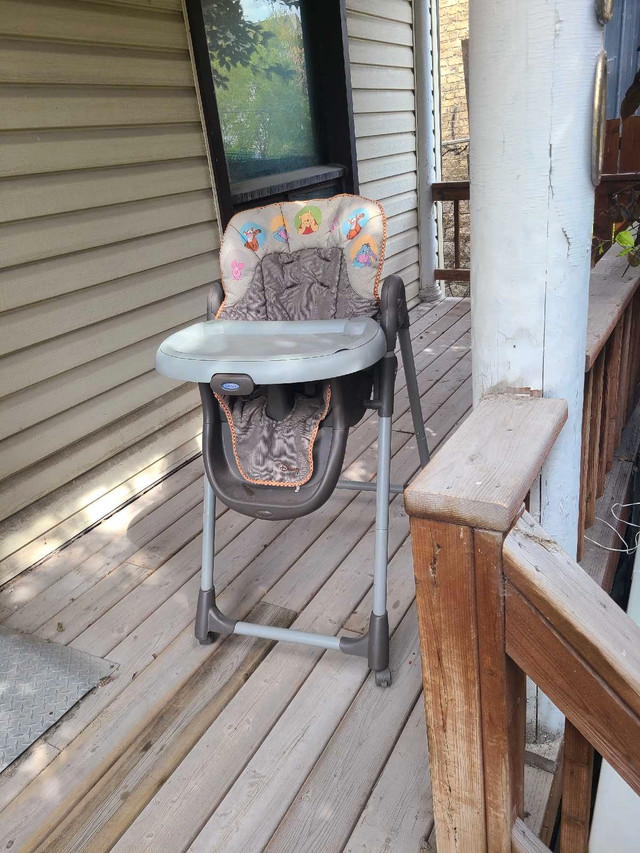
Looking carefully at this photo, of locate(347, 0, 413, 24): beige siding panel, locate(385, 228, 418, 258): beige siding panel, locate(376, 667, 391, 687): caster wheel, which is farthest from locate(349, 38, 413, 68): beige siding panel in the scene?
locate(376, 667, 391, 687): caster wheel

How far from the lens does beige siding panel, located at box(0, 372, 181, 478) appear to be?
2.42m

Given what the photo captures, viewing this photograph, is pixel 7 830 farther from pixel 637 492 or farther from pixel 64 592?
pixel 637 492

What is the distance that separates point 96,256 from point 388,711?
2095mm

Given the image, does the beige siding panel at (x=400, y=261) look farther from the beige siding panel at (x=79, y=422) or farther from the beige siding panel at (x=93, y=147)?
the beige siding panel at (x=79, y=422)

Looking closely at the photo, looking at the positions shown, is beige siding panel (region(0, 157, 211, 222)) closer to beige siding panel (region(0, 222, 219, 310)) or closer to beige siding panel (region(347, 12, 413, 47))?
beige siding panel (region(0, 222, 219, 310))

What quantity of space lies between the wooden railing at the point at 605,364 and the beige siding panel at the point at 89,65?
6.79ft

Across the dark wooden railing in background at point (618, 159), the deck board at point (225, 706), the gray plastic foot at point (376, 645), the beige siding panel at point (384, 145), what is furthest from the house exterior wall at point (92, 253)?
the dark wooden railing in background at point (618, 159)

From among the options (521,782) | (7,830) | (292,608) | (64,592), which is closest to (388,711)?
(292,608)

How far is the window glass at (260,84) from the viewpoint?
327 cm

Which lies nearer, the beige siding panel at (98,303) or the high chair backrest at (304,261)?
the high chair backrest at (304,261)

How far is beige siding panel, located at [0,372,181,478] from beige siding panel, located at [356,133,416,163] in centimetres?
249

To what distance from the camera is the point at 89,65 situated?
98.8 inches

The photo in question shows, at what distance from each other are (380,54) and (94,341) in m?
3.39

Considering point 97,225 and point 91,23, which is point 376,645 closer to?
point 97,225
